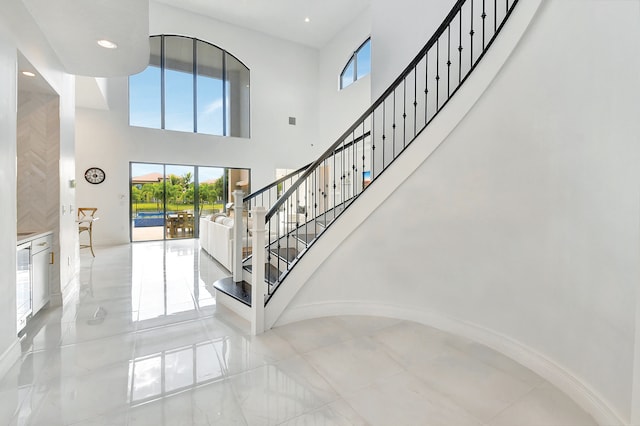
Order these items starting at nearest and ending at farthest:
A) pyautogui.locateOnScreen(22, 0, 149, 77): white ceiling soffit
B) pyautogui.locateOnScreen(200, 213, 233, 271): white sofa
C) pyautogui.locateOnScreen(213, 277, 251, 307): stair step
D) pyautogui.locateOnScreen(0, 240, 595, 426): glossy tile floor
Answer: pyautogui.locateOnScreen(0, 240, 595, 426): glossy tile floor
pyautogui.locateOnScreen(22, 0, 149, 77): white ceiling soffit
pyautogui.locateOnScreen(213, 277, 251, 307): stair step
pyautogui.locateOnScreen(200, 213, 233, 271): white sofa

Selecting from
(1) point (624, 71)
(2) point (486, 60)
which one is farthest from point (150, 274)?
(1) point (624, 71)

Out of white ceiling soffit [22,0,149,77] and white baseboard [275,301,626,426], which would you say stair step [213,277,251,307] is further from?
white ceiling soffit [22,0,149,77]

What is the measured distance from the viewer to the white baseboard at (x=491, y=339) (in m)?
1.79

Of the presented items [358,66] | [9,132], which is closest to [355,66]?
[358,66]

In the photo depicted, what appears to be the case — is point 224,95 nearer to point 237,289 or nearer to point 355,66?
point 355,66

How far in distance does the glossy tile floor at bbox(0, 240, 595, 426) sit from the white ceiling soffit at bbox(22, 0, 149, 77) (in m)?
2.92

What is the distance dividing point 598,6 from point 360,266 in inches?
102

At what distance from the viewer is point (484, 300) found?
102 inches

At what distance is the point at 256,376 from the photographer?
7.13ft

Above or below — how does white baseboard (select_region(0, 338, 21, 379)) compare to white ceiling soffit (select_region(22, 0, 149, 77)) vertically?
below

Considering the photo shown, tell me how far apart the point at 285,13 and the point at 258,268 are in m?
8.85

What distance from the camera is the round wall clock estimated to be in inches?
316

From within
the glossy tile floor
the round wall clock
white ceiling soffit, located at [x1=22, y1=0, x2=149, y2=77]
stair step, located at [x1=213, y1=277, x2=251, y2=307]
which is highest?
white ceiling soffit, located at [x1=22, y1=0, x2=149, y2=77]

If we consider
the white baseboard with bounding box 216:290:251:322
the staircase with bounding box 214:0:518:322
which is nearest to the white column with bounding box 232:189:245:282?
the staircase with bounding box 214:0:518:322
